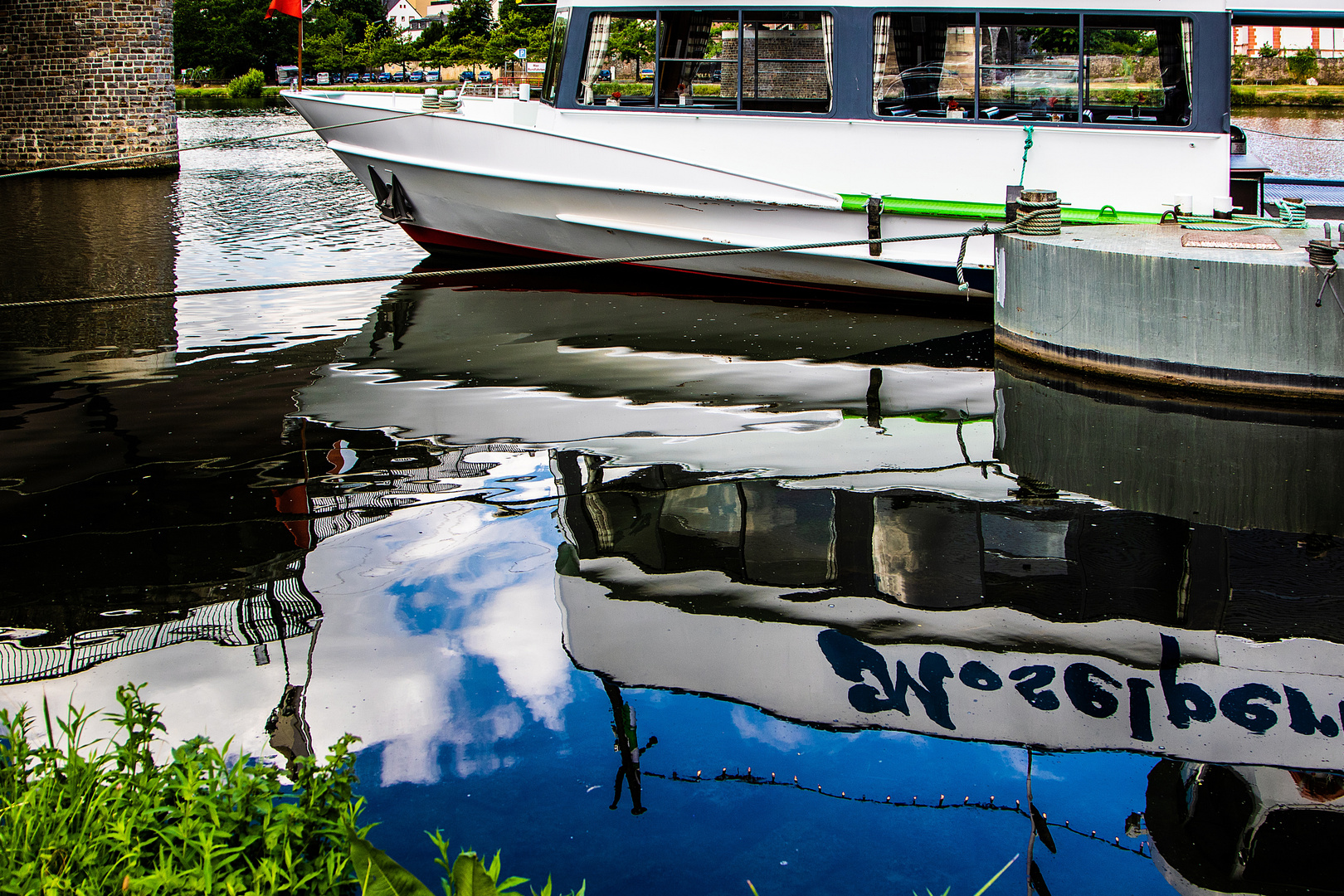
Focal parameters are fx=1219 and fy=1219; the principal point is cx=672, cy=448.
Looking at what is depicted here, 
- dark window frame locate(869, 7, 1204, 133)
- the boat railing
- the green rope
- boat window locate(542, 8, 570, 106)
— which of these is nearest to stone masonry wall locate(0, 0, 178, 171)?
the boat railing

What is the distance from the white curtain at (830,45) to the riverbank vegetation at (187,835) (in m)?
8.65

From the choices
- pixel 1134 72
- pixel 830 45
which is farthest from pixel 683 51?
pixel 1134 72

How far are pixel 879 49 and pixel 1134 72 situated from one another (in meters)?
2.17

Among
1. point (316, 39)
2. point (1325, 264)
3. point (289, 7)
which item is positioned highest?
point (316, 39)

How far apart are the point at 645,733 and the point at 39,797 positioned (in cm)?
181

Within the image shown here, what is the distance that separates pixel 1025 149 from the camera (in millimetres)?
10266

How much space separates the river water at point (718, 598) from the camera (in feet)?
11.6

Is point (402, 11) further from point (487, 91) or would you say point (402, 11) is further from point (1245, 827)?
point (1245, 827)

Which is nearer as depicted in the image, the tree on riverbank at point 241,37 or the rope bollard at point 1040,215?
the rope bollard at point 1040,215

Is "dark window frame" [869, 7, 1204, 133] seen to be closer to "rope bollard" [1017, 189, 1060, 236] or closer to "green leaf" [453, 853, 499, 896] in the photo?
"rope bollard" [1017, 189, 1060, 236]

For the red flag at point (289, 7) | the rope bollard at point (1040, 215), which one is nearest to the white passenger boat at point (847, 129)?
the rope bollard at point (1040, 215)

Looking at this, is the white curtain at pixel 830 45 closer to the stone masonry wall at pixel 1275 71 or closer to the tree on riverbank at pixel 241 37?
the stone masonry wall at pixel 1275 71

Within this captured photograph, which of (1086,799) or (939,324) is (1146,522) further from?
(939,324)

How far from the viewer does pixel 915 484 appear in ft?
20.8
